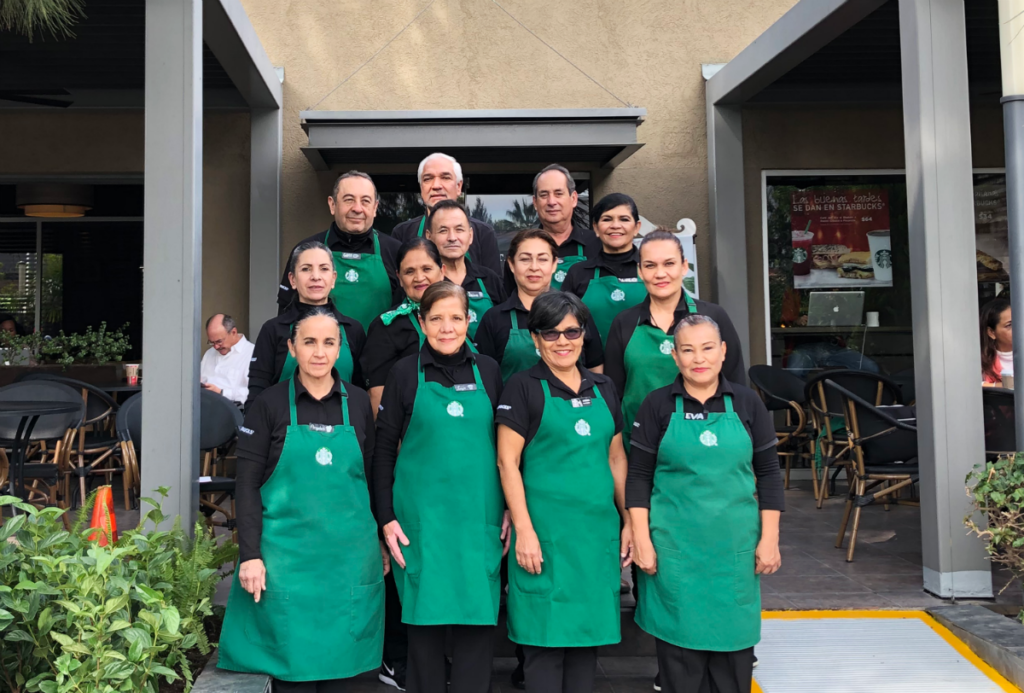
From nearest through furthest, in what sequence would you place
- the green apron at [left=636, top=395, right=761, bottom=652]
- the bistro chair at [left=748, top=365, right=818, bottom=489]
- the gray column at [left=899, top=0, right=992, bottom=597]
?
the green apron at [left=636, top=395, right=761, bottom=652], the gray column at [left=899, top=0, right=992, bottom=597], the bistro chair at [left=748, top=365, right=818, bottom=489]

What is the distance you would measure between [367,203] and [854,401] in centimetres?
294

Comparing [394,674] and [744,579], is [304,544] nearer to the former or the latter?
[394,674]

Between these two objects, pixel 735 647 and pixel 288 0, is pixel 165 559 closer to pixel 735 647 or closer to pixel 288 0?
pixel 735 647

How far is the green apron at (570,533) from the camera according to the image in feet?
10.0

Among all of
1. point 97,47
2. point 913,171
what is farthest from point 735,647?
point 97,47

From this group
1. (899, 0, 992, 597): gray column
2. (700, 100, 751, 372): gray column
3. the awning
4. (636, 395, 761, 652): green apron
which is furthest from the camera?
(700, 100, 751, 372): gray column

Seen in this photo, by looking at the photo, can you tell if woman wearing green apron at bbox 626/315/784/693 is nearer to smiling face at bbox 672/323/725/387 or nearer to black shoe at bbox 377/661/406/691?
smiling face at bbox 672/323/725/387

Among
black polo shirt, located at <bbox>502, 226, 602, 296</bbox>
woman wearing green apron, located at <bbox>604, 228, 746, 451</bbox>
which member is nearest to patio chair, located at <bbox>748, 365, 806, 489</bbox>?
black polo shirt, located at <bbox>502, 226, 602, 296</bbox>

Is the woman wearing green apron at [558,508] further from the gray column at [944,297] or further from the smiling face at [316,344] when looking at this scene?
the gray column at [944,297]

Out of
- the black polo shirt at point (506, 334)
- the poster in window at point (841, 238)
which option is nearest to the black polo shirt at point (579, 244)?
the black polo shirt at point (506, 334)

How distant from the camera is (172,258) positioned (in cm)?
414

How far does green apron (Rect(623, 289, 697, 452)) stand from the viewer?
3422 mm

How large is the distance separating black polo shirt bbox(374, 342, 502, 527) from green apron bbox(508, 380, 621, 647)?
0.95ft

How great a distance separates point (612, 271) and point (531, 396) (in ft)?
3.18
